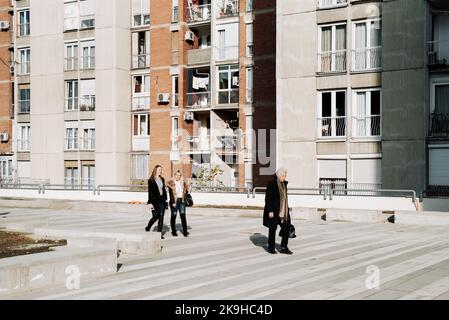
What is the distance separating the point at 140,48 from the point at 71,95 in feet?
20.5

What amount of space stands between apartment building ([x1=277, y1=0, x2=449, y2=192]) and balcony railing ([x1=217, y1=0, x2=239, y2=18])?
6490mm

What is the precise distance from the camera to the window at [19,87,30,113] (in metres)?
46.2

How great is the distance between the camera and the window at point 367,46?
96.8 ft

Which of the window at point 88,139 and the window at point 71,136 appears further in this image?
the window at point 71,136

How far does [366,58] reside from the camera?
1173 inches

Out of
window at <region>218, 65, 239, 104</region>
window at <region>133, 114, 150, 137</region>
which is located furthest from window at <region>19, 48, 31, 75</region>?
window at <region>218, 65, 239, 104</region>

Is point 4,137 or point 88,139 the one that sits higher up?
point 4,137

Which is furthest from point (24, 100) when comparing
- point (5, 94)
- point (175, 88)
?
point (175, 88)

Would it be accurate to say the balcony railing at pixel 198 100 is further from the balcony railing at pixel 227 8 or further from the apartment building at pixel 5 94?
the apartment building at pixel 5 94

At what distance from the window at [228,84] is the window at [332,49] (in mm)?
7650

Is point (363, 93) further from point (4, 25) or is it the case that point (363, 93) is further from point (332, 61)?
point (4, 25)

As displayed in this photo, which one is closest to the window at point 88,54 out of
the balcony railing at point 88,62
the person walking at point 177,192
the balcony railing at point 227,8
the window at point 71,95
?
the balcony railing at point 88,62

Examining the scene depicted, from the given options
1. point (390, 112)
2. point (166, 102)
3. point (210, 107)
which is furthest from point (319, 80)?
point (166, 102)

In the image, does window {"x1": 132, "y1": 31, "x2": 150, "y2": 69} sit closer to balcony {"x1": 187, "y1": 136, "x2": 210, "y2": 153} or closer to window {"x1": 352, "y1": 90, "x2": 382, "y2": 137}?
balcony {"x1": 187, "y1": 136, "x2": 210, "y2": 153}
